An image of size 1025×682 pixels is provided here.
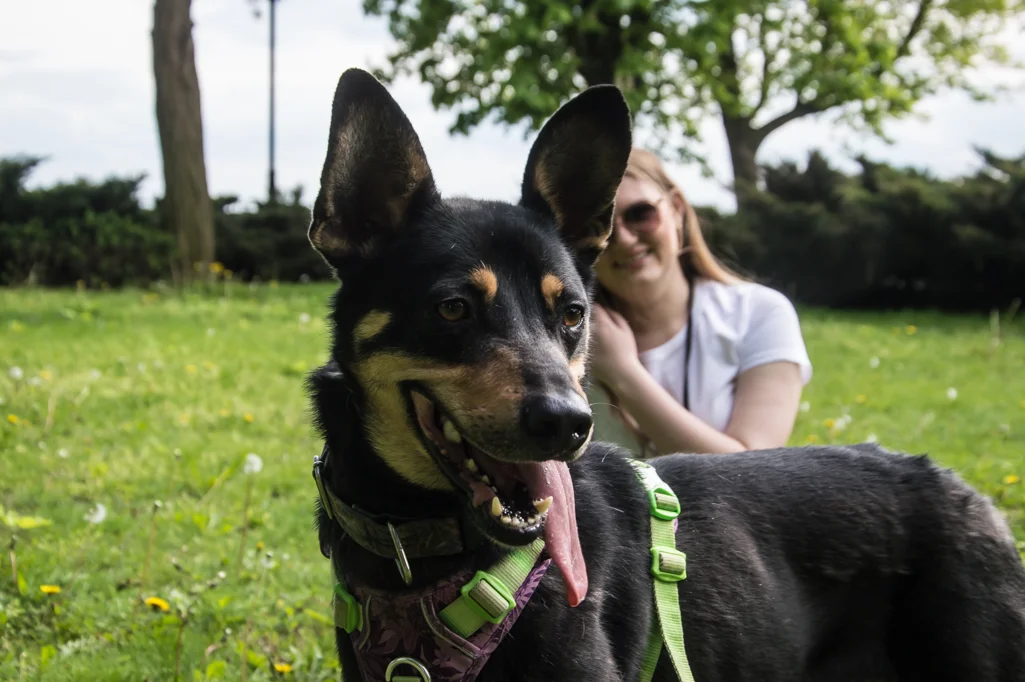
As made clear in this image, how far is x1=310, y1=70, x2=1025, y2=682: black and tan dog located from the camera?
2.12 m

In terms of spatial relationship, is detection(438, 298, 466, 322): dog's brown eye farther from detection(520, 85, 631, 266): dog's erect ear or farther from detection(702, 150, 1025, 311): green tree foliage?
detection(702, 150, 1025, 311): green tree foliage

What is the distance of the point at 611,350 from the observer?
3639 mm

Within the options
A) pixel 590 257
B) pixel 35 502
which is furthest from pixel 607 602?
pixel 35 502

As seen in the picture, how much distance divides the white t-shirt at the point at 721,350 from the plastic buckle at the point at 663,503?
130cm

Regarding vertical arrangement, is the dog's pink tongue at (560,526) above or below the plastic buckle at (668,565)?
above

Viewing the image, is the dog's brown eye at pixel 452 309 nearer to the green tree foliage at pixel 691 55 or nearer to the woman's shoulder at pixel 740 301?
the woman's shoulder at pixel 740 301

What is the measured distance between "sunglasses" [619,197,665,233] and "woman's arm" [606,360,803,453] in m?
0.61

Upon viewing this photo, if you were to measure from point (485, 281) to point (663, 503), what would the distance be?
816mm

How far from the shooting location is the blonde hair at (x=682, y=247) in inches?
151

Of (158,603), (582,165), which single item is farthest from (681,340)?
(158,603)

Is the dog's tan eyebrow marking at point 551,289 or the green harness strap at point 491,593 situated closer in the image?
the green harness strap at point 491,593

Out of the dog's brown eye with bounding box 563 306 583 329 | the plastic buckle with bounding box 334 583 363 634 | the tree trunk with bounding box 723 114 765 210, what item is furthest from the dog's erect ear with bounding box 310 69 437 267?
the tree trunk with bounding box 723 114 765 210

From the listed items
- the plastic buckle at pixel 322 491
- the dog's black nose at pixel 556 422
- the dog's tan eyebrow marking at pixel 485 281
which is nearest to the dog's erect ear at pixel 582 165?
the dog's tan eyebrow marking at pixel 485 281

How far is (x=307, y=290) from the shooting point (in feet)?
49.4
